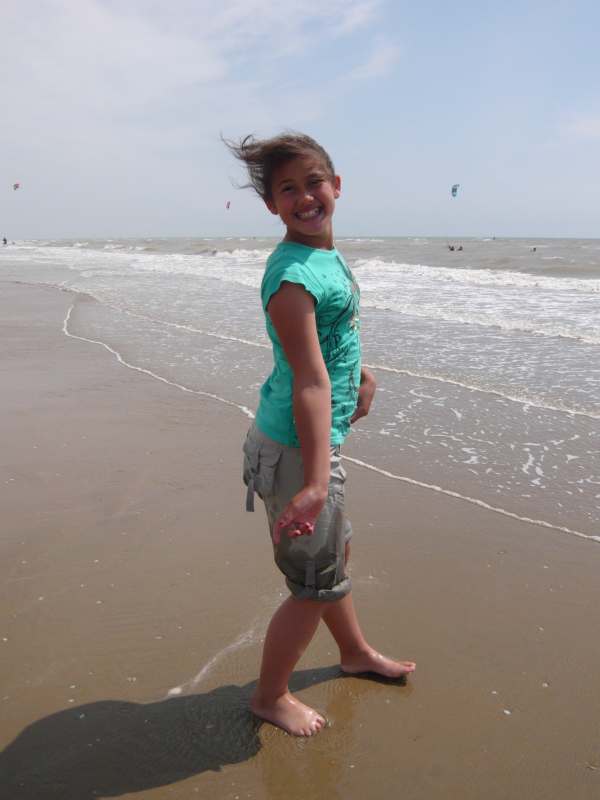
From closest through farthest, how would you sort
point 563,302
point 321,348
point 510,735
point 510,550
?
point 321,348, point 510,735, point 510,550, point 563,302

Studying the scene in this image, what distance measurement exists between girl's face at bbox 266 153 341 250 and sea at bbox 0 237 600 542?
7.41 ft

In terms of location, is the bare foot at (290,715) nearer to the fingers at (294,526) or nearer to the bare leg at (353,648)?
the bare leg at (353,648)

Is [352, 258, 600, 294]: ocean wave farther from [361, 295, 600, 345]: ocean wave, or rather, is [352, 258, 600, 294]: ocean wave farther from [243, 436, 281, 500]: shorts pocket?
[243, 436, 281, 500]: shorts pocket

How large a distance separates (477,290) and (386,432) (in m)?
12.9

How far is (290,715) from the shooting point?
2.23 metres

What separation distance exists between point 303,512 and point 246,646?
1118mm

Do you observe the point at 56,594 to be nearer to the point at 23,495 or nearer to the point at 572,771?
the point at 23,495

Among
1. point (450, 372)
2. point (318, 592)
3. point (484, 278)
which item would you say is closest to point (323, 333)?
point (318, 592)

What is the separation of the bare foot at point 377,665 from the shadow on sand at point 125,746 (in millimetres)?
390

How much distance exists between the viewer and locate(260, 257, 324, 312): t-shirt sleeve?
5.85ft

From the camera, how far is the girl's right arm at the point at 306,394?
1.78m

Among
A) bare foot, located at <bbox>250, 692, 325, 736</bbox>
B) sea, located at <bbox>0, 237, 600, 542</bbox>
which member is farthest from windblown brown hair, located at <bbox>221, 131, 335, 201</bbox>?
sea, located at <bbox>0, 237, 600, 542</bbox>

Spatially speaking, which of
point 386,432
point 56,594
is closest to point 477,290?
point 386,432

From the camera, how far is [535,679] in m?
2.48
